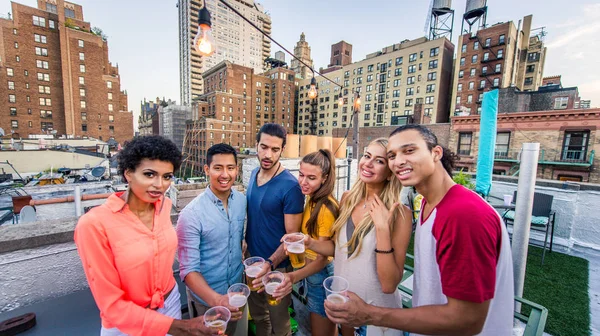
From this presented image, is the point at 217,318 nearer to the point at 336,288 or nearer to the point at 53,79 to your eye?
the point at 336,288

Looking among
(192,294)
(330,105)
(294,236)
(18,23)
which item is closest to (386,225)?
(294,236)

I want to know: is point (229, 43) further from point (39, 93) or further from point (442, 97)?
point (442, 97)

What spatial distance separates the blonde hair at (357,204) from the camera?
1.90 metres

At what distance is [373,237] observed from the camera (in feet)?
6.04

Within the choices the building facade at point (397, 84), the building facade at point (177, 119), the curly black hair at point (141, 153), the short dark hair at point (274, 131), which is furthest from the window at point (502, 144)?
the building facade at point (177, 119)

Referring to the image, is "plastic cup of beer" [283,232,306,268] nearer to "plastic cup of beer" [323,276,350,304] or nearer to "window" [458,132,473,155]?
"plastic cup of beer" [323,276,350,304]

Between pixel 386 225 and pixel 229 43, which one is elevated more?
pixel 229 43

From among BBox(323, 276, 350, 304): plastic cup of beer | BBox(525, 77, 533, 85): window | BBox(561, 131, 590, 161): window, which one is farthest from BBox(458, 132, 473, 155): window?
BBox(525, 77, 533, 85): window

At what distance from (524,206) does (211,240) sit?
3294mm

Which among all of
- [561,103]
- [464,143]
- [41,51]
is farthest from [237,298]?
[41,51]

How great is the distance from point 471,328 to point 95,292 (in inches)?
84.4

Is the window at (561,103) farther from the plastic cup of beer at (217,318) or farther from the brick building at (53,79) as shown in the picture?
the brick building at (53,79)

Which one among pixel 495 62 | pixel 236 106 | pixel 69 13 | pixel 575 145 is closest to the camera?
pixel 575 145

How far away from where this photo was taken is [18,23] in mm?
41594
